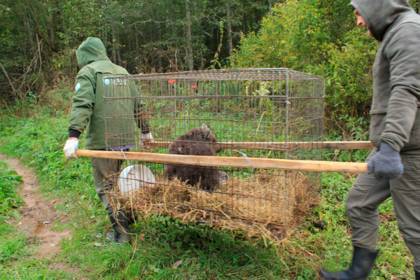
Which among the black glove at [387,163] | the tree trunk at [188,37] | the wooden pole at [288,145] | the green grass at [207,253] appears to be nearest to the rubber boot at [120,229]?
the green grass at [207,253]

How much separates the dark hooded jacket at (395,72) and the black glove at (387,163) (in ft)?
0.12

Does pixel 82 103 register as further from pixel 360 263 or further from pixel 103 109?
pixel 360 263

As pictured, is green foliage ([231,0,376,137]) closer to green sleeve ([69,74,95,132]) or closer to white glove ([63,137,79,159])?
green sleeve ([69,74,95,132])

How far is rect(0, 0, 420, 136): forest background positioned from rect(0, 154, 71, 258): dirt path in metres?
4.15

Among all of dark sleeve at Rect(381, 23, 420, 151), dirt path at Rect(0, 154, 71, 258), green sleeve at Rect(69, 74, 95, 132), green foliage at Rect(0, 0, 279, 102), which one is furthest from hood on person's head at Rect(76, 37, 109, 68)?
green foliage at Rect(0, 0, 279, 102)

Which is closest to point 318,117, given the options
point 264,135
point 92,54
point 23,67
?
point 264,135

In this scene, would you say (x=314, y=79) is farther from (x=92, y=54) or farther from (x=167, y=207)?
(x=92, y=54)

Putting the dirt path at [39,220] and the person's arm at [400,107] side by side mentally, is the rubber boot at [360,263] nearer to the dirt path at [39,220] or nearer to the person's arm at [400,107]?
the person's arm at [400,107]

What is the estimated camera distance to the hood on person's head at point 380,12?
7.87ft

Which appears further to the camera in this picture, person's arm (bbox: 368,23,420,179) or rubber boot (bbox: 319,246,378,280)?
rubber boot (bbox: 319,246,378,280)

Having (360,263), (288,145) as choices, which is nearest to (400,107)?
(288,145)

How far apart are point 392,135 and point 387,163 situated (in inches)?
6.0

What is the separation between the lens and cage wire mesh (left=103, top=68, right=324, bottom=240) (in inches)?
111

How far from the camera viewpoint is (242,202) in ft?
9.59
